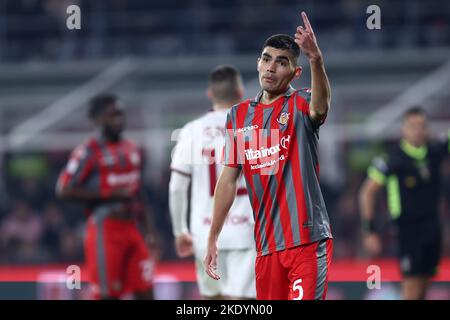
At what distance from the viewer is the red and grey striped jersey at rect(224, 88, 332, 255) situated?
497 cm

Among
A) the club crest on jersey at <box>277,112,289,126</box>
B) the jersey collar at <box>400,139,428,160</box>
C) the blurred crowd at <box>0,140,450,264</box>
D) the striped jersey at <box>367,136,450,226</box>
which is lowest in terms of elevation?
the blurred crowd at <box>0,140,450,264</box>

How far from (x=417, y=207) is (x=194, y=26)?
9.16 meters

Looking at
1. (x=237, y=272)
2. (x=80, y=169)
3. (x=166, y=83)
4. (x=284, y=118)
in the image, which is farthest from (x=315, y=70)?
(x=166, y=83)

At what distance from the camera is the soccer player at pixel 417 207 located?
29.8 ft

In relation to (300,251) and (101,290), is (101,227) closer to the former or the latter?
(101,290)

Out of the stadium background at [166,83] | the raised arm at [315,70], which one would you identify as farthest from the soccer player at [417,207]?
the raised arm at [315,70]

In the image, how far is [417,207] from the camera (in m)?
9.09

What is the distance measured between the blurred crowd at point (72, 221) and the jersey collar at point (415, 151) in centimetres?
464

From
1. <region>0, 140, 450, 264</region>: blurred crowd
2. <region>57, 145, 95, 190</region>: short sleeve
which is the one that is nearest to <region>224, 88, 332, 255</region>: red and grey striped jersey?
<region>57, 145, 95, 190</region>: short sleeve

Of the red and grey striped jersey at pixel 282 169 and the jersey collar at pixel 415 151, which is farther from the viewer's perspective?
the jersey collar at pixel 415 151

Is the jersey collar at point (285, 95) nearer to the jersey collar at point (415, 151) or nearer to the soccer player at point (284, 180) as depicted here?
the soccer player at point (284, 180)

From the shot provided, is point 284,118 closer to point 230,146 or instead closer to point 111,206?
point 230,146

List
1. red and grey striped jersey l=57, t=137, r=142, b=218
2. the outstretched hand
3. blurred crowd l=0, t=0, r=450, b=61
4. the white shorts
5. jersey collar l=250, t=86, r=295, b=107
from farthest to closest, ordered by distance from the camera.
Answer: blurred crowd l=0, t=0, r=450, b=61 < red and grey striped jersey l=57, t=137, r=142, b=218 < the white shorts < jersey collar l=250, t=86, r=295, b=107 < the outstretched hand

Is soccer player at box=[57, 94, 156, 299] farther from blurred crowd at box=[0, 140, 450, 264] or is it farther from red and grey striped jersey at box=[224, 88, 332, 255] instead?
blurred crowd at box=[0, 140, 450, 264]
